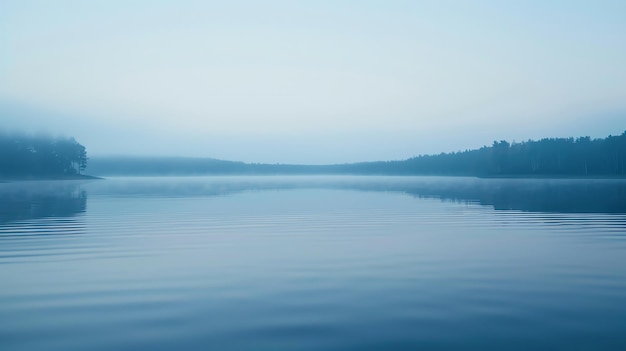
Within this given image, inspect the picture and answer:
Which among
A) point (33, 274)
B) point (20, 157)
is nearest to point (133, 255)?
point (33, 274)

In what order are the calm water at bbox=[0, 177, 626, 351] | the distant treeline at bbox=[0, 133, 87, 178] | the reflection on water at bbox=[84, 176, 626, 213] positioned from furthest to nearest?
the distant treeline at bbox=[0, 133, 87, 178]
the reflection on water at bbox=[84, 176, 626, 213]
the calm water at bbox=[0, 177, 626, 351]

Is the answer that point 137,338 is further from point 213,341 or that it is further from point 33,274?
point 33,274

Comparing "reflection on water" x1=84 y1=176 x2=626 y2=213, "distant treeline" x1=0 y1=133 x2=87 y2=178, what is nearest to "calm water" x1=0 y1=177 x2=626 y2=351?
"reflection on water" x1=84 y1=176 x2=626 y2=213

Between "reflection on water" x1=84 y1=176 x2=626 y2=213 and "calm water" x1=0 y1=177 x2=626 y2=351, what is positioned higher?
"reflection on water" x1=84 y1=176 x2=626 y2=213

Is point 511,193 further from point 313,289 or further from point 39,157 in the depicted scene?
point 39,157

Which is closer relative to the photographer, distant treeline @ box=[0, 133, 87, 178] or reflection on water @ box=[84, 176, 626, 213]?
reflection on water @ box=[84, 176, 626, 213]

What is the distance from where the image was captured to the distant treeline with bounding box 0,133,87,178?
146750 millimetres

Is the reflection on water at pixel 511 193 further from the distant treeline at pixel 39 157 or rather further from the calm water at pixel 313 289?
the distant treeline at pixel 39 157

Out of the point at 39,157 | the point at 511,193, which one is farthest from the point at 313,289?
the point at 39,157

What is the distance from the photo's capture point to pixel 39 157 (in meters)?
156

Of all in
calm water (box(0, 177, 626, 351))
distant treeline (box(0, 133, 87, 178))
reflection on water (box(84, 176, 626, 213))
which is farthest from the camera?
distant treeline (box(0, 133, 87, 178))

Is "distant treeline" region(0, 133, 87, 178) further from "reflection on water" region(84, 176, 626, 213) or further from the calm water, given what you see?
the calm water

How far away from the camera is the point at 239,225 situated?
94.3 ft

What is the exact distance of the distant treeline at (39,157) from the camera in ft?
481
